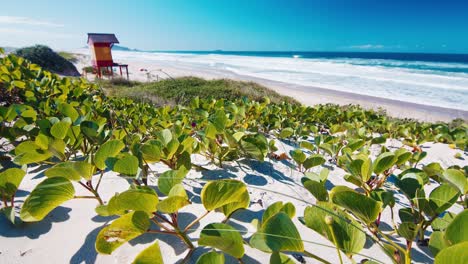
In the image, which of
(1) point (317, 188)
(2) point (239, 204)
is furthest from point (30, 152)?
(1) point (317, 188)

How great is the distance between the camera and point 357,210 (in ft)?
2.26

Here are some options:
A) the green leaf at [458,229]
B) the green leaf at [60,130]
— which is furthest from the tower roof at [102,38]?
the green leaf at [458,229]

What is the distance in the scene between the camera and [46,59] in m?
12.9

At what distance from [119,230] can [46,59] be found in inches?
616

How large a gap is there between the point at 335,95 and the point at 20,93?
12.6 metres

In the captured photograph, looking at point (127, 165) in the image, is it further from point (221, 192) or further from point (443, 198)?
point (443, 198)

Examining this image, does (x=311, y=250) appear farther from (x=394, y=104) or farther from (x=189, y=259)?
(x=394, y=104)

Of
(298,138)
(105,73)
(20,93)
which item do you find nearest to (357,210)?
(298,138)

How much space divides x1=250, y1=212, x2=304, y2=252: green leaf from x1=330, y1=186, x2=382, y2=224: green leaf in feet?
0.48

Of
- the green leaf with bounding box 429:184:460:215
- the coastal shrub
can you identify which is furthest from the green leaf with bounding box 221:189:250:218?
the green leaf with bounding box 429:184:460:215

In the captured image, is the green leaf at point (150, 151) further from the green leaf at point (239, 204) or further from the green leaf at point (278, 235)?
the green leaf at point (278, 235)

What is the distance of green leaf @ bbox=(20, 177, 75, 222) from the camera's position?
736 millimetres

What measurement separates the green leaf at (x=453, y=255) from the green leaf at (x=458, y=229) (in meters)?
0.10

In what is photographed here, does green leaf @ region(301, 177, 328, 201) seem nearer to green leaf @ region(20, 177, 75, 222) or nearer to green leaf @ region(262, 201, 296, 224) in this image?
green leaf @ region(262, 201, 296, 224)
